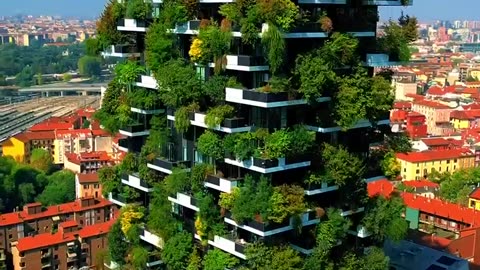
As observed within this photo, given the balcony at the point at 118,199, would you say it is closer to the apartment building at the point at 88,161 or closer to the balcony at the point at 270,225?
the balcony at the point at 270,225

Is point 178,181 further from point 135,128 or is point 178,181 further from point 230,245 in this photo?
point 135,128

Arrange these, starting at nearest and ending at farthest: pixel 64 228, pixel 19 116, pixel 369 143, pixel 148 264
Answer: pixel 369 143 → pixel 148 264 → pixel 64 228 → pixel 19 116

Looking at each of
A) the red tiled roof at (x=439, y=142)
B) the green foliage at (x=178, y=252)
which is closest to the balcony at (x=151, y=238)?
the green foliage at (x=178, y=252)

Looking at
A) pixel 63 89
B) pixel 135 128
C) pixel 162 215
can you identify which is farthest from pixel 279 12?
pixel 63 89

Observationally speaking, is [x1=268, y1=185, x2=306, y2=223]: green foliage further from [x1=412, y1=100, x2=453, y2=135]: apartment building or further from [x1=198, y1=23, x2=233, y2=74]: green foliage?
[x1=412, y1=100, x2=453, y2=135]: apartment building

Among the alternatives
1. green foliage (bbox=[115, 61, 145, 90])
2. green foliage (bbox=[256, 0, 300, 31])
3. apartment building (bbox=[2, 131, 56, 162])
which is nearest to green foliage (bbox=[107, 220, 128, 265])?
green foliage (bbox=[115, 61, 145, 90])

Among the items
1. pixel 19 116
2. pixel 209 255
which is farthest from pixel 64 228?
pixel 19 116

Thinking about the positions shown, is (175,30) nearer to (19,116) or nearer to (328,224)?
(328,224)
